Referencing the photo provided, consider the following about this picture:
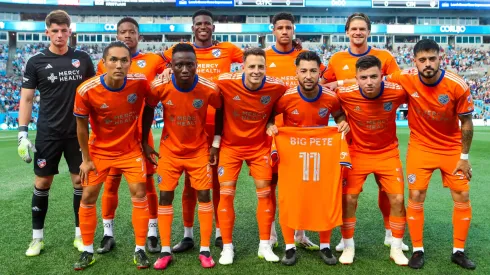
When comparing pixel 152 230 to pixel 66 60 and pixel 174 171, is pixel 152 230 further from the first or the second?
pixel 66 60

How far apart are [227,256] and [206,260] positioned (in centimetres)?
23

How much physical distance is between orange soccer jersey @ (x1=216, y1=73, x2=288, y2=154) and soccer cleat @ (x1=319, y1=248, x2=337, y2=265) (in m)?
1.30

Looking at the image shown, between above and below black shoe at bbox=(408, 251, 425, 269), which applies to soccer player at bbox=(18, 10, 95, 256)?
above

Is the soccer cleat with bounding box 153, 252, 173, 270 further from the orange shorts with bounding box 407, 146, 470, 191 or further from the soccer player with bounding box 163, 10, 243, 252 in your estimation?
the orange shorts with bounding box 407, 146, 470, 191

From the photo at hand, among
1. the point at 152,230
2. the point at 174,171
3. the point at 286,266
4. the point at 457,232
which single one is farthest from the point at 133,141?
the point at 457,232

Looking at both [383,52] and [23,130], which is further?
[383,52]

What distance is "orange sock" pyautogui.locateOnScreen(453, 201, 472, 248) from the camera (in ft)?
13.9

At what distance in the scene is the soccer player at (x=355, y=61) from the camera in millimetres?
4819

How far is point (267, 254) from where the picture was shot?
4.34 metres

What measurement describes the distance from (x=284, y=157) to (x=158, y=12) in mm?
47633

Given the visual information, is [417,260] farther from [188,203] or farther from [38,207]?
[38,207]

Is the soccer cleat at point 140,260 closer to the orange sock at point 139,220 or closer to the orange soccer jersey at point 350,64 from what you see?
the orange sock at point 139,220

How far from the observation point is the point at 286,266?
417 cm

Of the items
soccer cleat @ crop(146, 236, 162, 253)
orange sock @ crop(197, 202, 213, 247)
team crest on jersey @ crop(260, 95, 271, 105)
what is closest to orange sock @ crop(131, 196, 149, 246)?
soccer cleat @ crop(146, 236, 162, 253)
